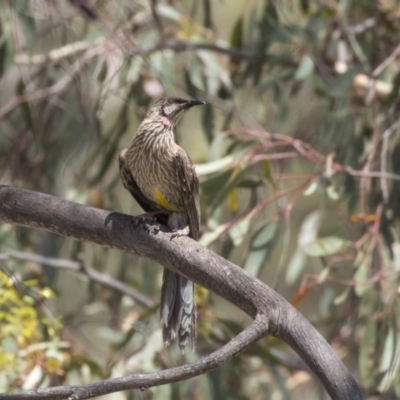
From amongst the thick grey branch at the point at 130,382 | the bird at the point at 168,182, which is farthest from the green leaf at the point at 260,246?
the thick grey branch at the point at 130,382

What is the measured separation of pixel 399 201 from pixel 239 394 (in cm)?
143

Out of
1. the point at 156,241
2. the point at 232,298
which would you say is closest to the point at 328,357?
the point at 232,298

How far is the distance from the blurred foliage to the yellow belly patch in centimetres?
32

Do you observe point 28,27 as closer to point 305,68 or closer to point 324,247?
point 305,68

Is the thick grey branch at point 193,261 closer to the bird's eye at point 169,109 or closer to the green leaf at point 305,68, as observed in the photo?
the bird's eye at point 169,109

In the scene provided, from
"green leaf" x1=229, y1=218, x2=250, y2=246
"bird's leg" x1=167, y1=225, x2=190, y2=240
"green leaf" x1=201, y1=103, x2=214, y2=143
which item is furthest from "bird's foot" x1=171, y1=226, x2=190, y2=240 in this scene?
"green leaf" x1=201, y1=103, x2=214, y2=143

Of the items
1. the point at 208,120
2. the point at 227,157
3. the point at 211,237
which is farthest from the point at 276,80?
the point at 211,237

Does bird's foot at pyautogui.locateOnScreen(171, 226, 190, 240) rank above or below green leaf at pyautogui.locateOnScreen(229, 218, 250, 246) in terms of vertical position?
below

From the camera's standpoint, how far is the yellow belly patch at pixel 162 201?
11.8 feet

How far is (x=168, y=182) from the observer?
142 inches

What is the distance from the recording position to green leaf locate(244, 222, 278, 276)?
3936 millimetres

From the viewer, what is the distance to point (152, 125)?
3730mm

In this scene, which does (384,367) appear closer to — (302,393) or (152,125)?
(152,125)

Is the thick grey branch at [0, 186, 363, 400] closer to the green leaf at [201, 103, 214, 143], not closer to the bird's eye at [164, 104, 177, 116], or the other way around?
the bird's eye at [164, 104, 177, 116]
